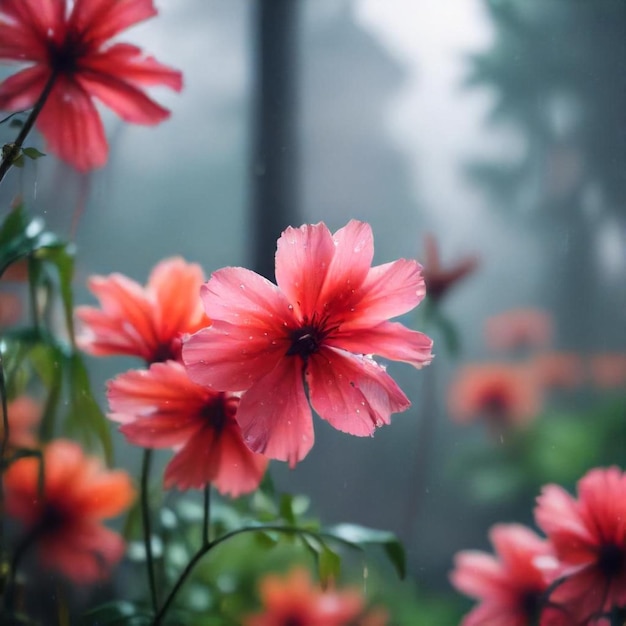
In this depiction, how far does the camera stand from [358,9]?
57 centimetres

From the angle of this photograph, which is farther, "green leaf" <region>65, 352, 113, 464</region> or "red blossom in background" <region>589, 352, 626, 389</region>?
"red blossom in background" <region>589, 352, 626, 389</region>

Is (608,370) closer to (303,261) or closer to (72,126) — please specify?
(303,261)

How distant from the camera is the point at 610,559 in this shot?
438 millimetres

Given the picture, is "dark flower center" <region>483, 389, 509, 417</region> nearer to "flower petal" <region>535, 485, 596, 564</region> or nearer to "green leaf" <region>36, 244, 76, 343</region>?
"flower petal" <region>535, 485, 596, 564</region>

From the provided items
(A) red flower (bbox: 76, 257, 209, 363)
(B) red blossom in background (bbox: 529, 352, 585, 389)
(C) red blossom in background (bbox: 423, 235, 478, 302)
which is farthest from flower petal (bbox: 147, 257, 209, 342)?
(B) red blossom in background (bbox: 529, 352, 585, 389)

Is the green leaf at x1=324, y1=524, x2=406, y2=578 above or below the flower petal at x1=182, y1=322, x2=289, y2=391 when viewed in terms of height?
below

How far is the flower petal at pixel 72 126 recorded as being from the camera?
42 centimetres

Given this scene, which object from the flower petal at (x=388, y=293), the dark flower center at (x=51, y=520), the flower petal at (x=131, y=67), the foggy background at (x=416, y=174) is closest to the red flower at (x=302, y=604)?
the foggy background at (x=416, y=174)

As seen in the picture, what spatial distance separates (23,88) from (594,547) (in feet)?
1.54

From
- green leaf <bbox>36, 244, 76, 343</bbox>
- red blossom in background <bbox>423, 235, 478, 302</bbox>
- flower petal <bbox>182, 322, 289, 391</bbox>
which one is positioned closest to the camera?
flower petal <bbox>182, 322, 289, 391</bbox>

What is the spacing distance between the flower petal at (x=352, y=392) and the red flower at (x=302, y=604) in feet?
0.73

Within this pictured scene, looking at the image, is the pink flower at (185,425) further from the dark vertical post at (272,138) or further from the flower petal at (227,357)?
the dark vertical post at (272,138)

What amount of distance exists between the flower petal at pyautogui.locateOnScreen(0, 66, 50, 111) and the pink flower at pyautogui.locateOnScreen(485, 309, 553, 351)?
40cm

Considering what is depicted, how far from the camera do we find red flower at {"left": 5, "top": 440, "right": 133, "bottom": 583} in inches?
17.7
